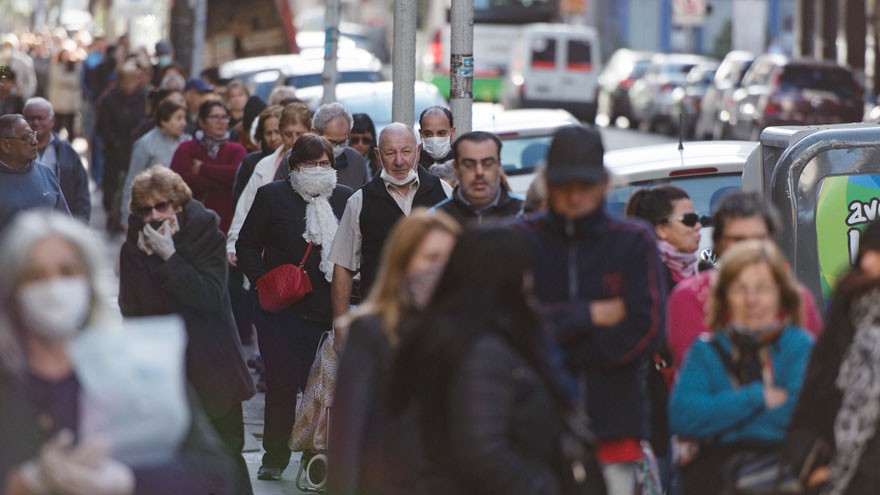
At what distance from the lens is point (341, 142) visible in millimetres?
11695

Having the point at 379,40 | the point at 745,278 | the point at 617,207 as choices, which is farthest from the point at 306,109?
the point at 379,40

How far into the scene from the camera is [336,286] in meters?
8.89

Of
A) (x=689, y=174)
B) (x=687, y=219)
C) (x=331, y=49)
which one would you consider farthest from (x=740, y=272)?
(x=331, y=49)

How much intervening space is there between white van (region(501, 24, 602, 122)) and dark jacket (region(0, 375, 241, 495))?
1593 inches

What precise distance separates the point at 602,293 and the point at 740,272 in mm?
422

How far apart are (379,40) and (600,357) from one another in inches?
2325

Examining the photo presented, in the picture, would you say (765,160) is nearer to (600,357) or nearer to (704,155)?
(704,155)

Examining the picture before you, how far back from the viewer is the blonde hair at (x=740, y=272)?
5.84 m

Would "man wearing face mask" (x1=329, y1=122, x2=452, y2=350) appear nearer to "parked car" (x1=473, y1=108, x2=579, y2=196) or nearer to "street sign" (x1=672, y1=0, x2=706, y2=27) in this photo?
"parked car" (x1=473, y1=108, x2=579, y2=196)

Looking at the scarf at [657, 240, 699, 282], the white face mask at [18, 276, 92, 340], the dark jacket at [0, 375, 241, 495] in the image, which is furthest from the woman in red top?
the white face mask at [18, 276, 92, 340]

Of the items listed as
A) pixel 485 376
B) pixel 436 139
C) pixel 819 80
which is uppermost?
pixel 819 80

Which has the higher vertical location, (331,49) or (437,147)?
(331,49)

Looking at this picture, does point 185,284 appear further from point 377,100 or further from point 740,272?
point 377,100

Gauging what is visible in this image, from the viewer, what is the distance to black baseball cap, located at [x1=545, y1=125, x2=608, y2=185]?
18.8 feet
